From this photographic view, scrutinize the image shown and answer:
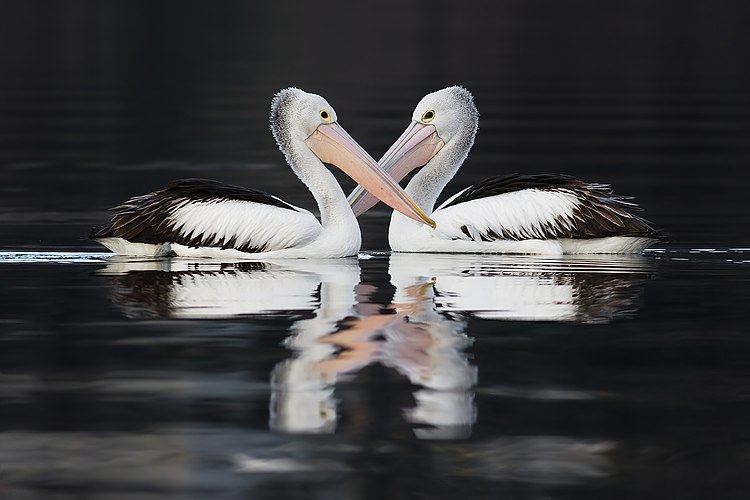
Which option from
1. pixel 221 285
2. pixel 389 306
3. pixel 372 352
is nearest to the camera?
pixel 372 352

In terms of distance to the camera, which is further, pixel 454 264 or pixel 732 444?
pixel 454 264

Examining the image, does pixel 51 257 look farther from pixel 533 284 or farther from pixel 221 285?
pixel 533 284

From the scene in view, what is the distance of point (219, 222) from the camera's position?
10.6 meters

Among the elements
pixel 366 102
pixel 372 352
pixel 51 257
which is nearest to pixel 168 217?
pixel 51 257

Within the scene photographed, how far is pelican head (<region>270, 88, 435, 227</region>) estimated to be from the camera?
36.5 feet

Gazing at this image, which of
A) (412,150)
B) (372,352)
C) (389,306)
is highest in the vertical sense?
(412,150)

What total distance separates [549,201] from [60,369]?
5.05 metres

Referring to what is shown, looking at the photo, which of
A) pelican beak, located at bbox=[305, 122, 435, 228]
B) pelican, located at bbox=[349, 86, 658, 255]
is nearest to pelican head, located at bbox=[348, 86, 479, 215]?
pelican, located at bbox=[349, 86, 658, 255]

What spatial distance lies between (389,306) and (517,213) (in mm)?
2931

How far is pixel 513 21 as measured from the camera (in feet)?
222

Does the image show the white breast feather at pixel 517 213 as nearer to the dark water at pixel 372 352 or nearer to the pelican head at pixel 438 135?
the dark water at pixel 372 352

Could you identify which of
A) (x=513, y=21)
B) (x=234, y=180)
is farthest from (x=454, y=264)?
(x=513, y=21)

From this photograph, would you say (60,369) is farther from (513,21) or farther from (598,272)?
(513,21)

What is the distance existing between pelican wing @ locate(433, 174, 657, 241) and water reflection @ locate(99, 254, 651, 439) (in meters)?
0.26
